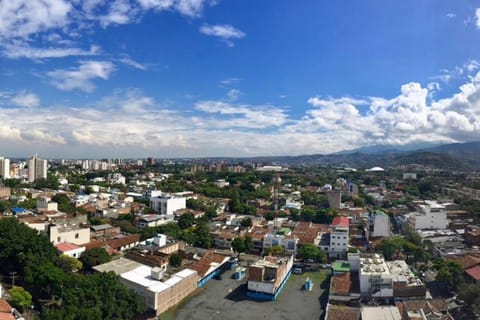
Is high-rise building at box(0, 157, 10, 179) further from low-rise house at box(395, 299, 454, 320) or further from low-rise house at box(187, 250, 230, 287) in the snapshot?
low-rise house at box(395, 299, 454, 320)

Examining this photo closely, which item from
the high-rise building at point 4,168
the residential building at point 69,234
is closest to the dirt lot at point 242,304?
the residential building at point 69,234

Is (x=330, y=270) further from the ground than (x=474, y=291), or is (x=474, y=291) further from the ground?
(x=474, y=291)

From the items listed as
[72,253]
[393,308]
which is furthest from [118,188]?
[393,308]

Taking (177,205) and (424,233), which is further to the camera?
(177,205)

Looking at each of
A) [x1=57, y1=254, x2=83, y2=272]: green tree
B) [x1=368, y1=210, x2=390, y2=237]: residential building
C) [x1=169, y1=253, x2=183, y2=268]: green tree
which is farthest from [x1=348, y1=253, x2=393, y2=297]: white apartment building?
[x1=57, y1=254, x2=83, y2=272]: green tree

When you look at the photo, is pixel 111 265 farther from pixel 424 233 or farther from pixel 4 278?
pixel 424 233

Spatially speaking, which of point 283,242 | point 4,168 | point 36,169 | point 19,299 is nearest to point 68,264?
point 19,299

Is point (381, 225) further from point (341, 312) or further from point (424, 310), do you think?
point (424, 310)
